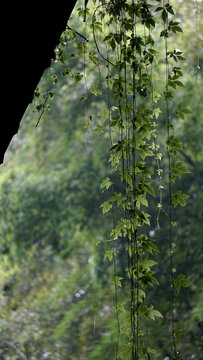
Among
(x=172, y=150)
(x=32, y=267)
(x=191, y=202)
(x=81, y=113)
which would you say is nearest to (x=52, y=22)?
(x=172, y=150)

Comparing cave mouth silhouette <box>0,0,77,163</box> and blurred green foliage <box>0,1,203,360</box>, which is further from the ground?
blurred green foliage <box>0,1,203,360</box>

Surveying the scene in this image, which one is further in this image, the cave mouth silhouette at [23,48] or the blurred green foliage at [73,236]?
the blurred green foliage at [73,236]

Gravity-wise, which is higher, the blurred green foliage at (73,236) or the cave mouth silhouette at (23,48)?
the blurred green foliage at (73,236)

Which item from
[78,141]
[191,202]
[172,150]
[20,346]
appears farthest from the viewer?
[78,141]

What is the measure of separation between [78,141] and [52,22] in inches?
163

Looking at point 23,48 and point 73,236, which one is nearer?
point 23,48

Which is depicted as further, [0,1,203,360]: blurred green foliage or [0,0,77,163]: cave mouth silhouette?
[0,1,203,360]: blurred green foliage

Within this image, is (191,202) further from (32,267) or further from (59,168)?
(32,267)

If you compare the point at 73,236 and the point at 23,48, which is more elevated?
the point at 73,236

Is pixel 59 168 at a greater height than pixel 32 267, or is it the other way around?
pixel 59 168

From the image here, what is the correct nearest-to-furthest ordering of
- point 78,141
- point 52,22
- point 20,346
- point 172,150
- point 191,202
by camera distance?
1. point 52,22
2. point 172,150
3. point 191,202
4. point 20,346
5. point 78,141

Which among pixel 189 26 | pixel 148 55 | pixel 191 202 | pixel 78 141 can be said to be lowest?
pixel 148 55

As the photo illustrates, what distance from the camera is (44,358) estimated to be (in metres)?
4.24

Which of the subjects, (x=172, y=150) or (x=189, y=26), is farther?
(x=189, y=26)
